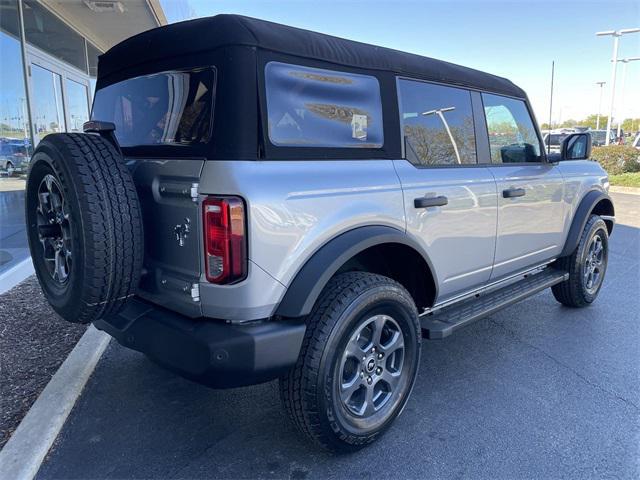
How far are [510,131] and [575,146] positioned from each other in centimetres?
77

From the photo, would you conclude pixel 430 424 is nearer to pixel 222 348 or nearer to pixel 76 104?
pixel 222 348

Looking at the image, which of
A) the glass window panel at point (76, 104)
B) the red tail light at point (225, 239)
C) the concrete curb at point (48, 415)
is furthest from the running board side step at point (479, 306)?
the glass window panel at point (76, 104)

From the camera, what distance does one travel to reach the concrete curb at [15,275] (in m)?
4.99

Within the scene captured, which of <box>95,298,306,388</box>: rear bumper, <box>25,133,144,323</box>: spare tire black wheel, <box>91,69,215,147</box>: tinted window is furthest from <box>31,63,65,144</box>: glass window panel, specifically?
<box>95,298,306,388</box>: rear bumper

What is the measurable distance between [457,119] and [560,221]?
1.54 meters

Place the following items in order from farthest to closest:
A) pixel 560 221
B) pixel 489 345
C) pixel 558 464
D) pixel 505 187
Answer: pixel 560 221, pixel 489 345, pixel 505 187, pixel 558 464

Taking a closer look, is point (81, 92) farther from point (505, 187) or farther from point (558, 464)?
point (558, 464)

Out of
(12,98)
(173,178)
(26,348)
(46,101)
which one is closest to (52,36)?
(46,101)

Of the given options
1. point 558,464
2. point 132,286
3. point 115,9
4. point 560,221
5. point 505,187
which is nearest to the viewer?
point 132,286

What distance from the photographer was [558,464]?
243cm

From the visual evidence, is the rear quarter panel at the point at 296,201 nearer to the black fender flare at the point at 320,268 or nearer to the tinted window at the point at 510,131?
the black fender flare at the point at 320,268

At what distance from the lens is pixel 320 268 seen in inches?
88.9

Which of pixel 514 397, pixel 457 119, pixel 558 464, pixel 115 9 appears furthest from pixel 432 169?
pixel 115 9

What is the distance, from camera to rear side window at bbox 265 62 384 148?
227 cm
